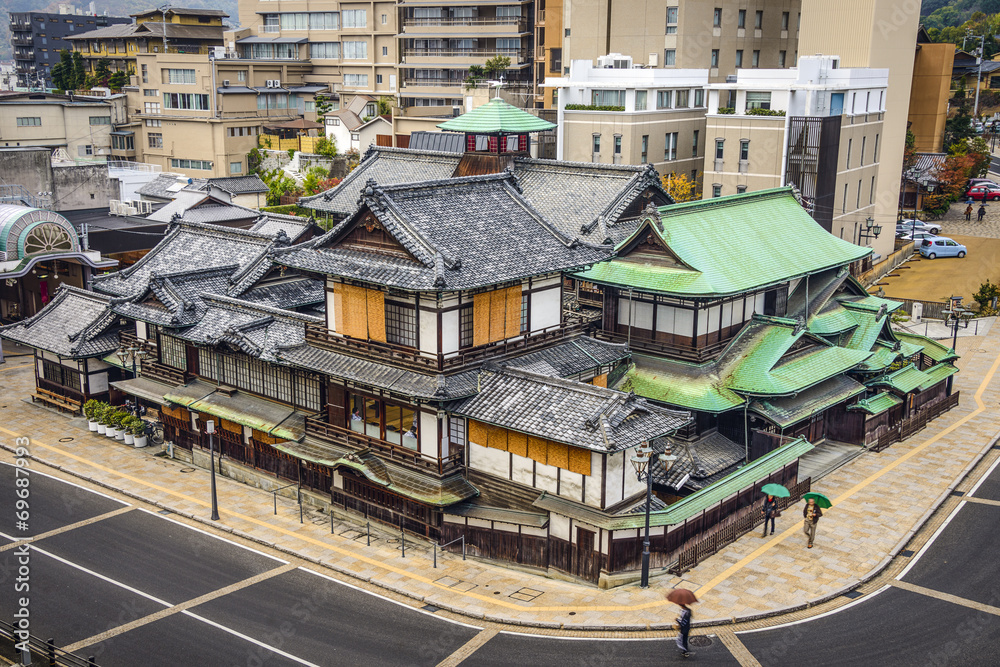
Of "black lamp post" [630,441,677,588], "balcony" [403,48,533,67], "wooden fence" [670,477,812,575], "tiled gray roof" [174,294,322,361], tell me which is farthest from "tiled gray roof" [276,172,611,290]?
"balcony" [403,48,533,67]

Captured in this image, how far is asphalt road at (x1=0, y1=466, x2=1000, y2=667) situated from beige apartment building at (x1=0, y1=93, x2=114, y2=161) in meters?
73.7

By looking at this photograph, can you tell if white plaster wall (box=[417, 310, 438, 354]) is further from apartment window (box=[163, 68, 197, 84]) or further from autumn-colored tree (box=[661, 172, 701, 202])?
apartment window (box=[163, 68, 197, 84])

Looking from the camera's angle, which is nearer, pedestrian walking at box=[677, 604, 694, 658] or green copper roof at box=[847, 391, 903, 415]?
pedestrian walking at box=[677, 604, 694, 658]

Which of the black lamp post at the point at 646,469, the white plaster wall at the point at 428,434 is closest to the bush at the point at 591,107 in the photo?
the white plaster wall at the point at 428,434

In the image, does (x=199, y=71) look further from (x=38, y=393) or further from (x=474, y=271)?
(x=474, y=271)

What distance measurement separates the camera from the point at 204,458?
161ft

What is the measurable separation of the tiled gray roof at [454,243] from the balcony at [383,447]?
289 inches

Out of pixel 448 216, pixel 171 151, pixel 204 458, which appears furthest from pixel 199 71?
pixel 448 216

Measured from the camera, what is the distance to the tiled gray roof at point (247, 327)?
44.8m

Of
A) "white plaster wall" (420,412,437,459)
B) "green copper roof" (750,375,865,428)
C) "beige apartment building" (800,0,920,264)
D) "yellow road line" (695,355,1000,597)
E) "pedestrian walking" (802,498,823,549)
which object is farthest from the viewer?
"beige apartment building" (800,0,920,264)

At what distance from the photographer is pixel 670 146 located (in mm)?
86625

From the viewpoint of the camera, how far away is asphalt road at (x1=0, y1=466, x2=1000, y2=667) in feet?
102

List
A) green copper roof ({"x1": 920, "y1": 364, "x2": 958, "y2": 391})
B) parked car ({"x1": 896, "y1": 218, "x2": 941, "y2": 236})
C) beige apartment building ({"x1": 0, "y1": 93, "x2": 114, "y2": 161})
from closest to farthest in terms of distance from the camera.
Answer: green copper roof ({"x1": 920, "y1": 364, "x2": 958, "y2": 391}) → parked car ({"x1": 896, "y1": 218, "x2": 941, "y2": 236}) → beige apartment building ({"x1": 0, "y1": 93, "x2": 114, "y2": 161})

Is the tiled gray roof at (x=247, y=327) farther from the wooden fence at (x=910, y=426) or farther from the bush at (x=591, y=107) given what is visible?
the bush at (x=591, y=107)
